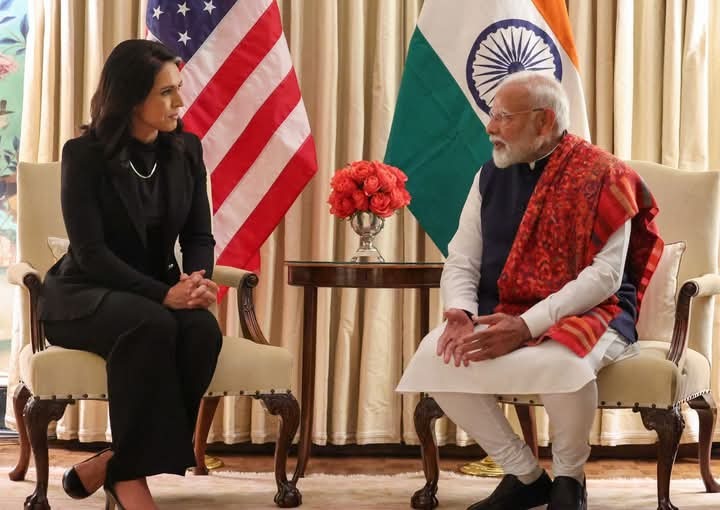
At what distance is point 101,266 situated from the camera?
2.86 metres

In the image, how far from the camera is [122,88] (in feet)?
9.80

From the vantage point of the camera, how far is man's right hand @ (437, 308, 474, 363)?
278 cm

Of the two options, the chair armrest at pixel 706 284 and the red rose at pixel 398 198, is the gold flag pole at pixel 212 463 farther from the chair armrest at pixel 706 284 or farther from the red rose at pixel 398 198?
the chair armrest at pixel 706 284

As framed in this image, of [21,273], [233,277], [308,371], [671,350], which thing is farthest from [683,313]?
[21,273]

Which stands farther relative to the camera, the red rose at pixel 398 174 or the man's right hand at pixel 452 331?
the red rose at pixel 398 174

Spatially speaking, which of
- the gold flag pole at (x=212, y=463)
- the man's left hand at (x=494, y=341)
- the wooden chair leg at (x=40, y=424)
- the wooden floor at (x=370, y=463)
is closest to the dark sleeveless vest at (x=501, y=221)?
the man's left hand at (x=494, y=341)

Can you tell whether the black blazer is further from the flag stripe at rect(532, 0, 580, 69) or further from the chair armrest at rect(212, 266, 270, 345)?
the flag stripe at rect(532, 0, 580, 69)

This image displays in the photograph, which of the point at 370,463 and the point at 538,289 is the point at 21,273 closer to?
the point at 538,289

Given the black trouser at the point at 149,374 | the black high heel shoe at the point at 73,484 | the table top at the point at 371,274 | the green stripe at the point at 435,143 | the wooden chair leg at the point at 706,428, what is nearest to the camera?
the black trouser at the point at 149,374

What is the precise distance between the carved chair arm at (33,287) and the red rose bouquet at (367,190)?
1.08 metres

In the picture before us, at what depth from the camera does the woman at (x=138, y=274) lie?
8.66 ft

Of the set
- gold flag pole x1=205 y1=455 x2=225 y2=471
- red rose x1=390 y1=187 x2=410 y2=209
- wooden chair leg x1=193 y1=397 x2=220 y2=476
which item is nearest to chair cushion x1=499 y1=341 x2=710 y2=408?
red rose x1=390 y1=187 x2=410 y2=209

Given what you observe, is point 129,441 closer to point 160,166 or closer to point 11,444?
point 160,166

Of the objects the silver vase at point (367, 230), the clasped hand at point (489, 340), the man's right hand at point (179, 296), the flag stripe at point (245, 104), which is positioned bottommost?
the clasped hand at point (489, 340)
